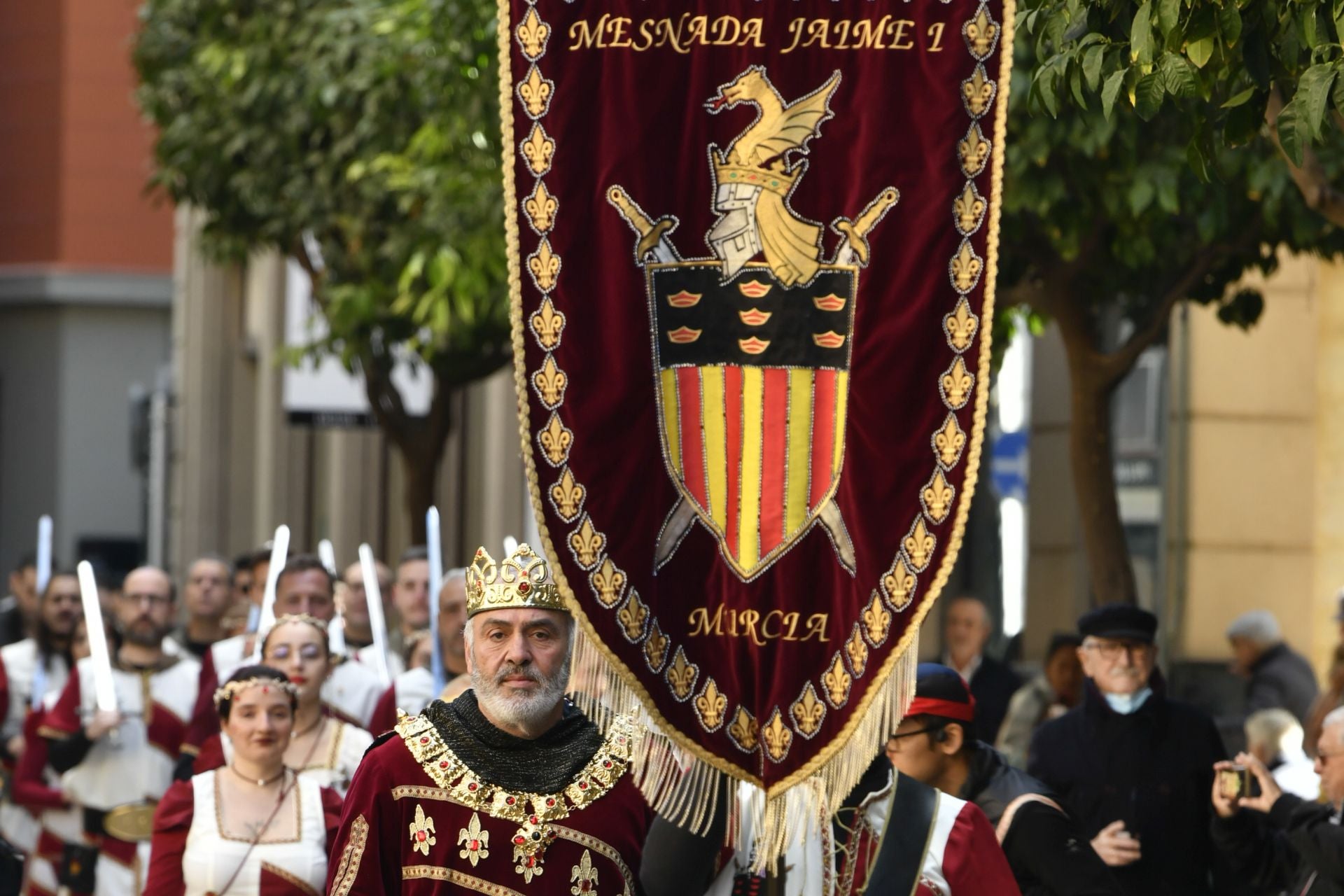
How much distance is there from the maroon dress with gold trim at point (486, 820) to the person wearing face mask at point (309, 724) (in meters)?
3.15

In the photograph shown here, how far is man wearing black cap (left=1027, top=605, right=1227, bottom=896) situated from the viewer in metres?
8.66

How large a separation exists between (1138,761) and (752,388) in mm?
3590

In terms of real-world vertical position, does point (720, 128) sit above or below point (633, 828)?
above

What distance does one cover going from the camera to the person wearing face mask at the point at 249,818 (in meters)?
8.02

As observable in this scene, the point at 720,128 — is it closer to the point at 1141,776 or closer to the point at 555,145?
the point at 555,145

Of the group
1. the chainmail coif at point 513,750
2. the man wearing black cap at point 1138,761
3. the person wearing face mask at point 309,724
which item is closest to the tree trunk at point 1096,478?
the man wearing black cap at point 1138,761

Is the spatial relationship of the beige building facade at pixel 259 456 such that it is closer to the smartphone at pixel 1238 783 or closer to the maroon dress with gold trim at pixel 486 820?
the smartphone at pixel 1238 783

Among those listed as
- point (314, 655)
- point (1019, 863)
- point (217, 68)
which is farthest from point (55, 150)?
point (1019, 863)

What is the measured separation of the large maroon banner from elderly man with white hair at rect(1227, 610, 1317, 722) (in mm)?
7083

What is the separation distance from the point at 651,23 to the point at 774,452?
97 cm

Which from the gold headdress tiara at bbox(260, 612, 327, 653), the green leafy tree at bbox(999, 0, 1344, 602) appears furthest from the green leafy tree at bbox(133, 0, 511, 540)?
the gold headdress tiara at bbox(260, 612, 327, 653)

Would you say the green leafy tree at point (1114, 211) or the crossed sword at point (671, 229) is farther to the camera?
the green leafy tree at point (1114, 211)

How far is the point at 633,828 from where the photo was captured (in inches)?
231

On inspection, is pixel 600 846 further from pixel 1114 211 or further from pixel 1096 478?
pixel 1096 478
